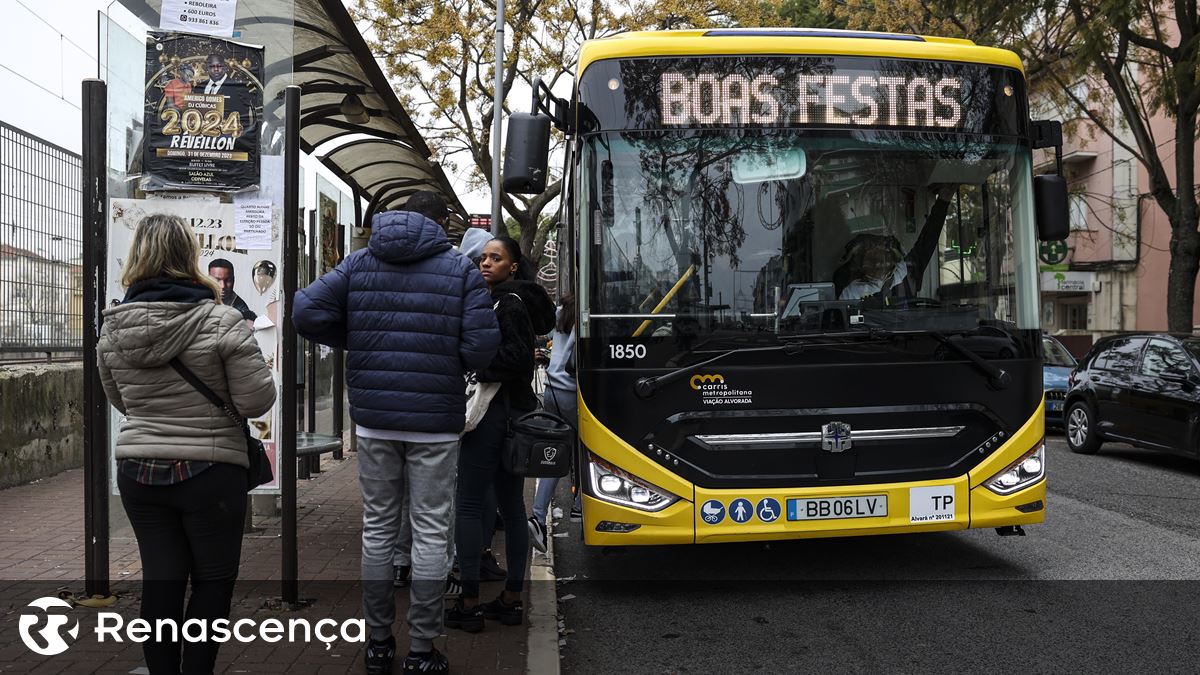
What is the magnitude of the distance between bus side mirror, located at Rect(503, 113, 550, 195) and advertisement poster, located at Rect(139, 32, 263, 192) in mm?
1365

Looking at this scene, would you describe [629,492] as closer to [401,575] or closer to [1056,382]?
[401,575]

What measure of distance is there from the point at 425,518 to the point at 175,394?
111 cm

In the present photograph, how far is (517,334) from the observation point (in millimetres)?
4992

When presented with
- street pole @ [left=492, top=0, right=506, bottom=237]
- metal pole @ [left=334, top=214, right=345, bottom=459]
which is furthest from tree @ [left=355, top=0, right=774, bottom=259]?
metal pole @ [left=334, top=214, right=345, bottom=459]

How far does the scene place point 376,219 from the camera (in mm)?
4195

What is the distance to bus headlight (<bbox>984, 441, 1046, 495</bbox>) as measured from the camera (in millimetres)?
5977

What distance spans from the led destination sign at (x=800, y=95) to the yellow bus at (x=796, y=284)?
13mm

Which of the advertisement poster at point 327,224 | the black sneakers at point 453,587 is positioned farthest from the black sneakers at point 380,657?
the advertisement poster at point 327,224

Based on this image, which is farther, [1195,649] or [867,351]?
[867,351]

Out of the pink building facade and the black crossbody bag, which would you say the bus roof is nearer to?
the black crossbody bag

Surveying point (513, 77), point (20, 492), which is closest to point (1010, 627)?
point (20, 492)

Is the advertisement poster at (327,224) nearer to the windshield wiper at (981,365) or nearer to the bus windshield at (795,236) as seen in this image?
the bus windshield at (795,236)

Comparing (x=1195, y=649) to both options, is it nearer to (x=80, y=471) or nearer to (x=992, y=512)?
(x=992, y=512)

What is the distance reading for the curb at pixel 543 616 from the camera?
456cm
